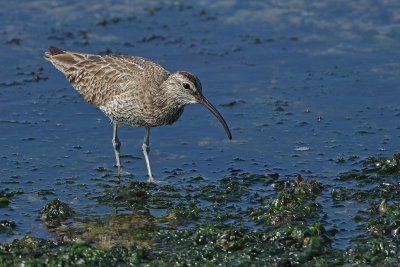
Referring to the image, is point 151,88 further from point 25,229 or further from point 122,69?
point 25,229

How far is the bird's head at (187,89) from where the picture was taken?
9.67 meters

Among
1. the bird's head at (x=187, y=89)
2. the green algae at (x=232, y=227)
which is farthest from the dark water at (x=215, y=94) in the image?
the bird's head at (x=187, y=89)

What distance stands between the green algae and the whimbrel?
0.91m

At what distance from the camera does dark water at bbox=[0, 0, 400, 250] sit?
33.7 feet

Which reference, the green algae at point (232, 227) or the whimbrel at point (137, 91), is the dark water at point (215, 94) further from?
the whimbrel at point (137, 91)

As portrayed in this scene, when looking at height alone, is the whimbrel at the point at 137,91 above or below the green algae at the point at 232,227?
above

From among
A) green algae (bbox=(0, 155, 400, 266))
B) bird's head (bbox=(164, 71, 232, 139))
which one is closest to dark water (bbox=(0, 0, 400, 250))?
green algae (bbox=(0, 155, 400, 266))

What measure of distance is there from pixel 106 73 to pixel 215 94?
2574mm

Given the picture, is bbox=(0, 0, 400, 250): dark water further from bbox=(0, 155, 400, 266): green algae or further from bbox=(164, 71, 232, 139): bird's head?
bbox=(164, 71, 232, 139): bird's head

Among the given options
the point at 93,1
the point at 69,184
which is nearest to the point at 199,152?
the point at 69,184

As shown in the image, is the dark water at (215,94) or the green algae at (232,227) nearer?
the green algae at (232,227)

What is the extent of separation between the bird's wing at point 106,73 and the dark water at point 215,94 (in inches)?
32.8

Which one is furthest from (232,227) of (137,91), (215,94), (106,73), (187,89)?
(215,94)

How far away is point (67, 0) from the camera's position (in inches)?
656
